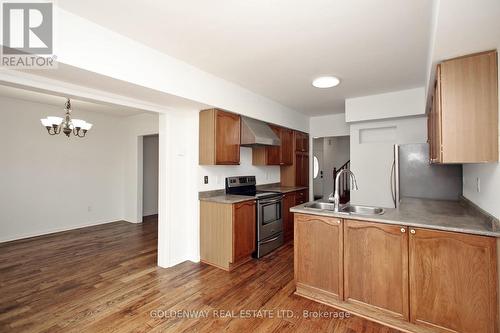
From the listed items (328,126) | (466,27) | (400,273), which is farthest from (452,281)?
(328,126)

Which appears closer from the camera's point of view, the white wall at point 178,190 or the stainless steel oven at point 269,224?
the white wall at point 178,190

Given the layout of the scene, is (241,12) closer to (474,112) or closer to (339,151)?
(474,112)

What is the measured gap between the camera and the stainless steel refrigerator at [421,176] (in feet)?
9.73

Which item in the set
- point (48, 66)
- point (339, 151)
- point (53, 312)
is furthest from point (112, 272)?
point (339, 151)

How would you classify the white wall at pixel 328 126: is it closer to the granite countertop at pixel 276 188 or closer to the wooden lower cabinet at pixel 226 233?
the granite countertop at pixel 276 188

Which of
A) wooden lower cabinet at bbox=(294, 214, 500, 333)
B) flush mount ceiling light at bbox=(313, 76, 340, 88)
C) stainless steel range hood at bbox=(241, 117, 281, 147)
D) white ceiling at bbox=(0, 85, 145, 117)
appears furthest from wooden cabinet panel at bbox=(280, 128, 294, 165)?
white ceiling at bbox=(0, 85, 145, 117)

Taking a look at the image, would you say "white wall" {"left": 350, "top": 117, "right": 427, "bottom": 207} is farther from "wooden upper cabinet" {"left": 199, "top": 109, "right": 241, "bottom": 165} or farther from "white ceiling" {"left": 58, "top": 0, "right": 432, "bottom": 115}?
"wooden upper cabinet" {"left": 199, "top": 109, "right": 241, "bottom": 165}

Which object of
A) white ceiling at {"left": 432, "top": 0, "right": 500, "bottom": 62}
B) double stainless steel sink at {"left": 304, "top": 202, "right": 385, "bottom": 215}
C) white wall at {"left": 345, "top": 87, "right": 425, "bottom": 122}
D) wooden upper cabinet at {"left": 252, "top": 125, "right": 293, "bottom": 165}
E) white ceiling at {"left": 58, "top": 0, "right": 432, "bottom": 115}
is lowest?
double stainless steel sink at {"left": 304, "top": 202, "right": 385, "bottom": 215}

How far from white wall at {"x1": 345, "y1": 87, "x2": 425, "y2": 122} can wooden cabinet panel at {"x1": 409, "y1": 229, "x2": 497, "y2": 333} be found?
2.50 m

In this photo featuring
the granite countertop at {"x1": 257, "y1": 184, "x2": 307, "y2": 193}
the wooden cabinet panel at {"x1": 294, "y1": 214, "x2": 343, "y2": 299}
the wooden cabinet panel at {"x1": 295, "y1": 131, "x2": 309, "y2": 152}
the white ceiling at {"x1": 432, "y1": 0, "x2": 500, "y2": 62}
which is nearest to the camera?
the white ceiling at {"x1": 432, "y1": 0, "x2": 500, "y2": 62}

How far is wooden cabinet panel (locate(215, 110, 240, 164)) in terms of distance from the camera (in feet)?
10.6

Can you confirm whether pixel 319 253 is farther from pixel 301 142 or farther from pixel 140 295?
pixel 301 142

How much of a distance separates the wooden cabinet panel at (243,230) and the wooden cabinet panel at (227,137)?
27.7 inches

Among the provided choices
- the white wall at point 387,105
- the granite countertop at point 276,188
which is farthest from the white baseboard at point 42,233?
the white wall at point 387,105
